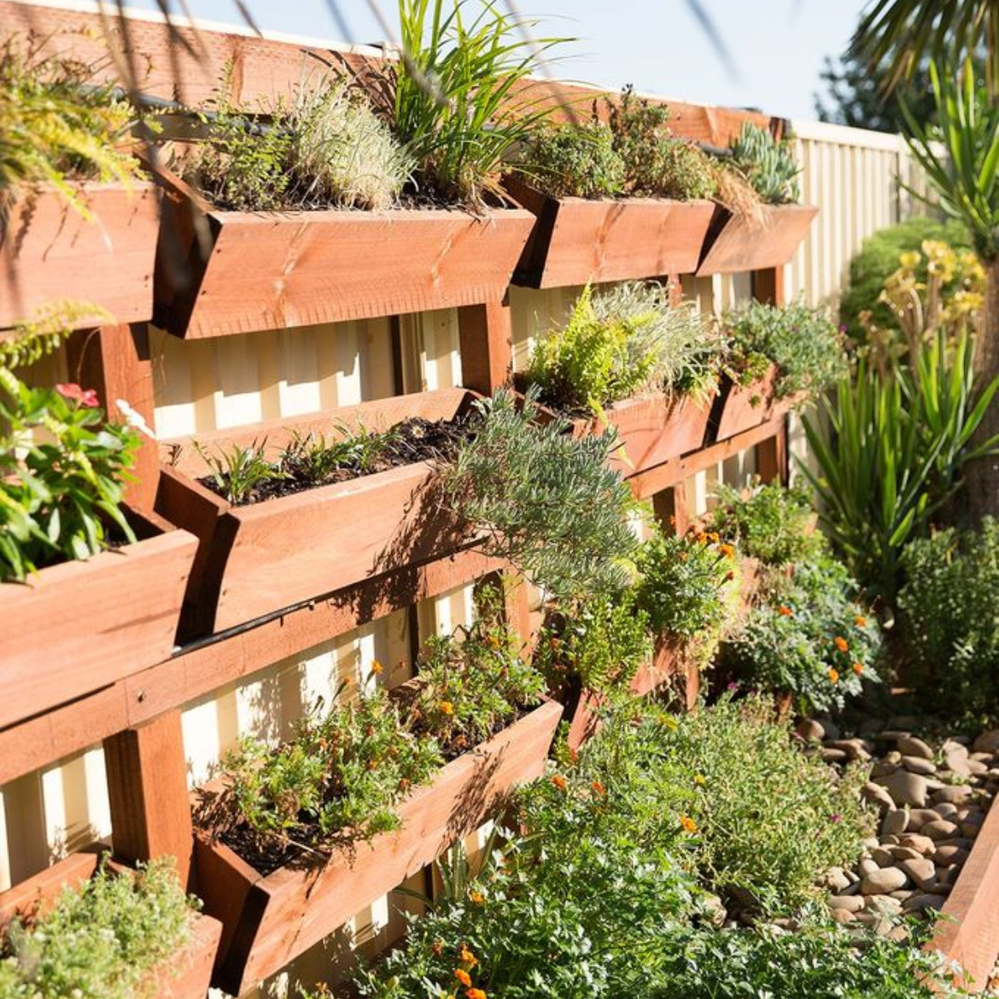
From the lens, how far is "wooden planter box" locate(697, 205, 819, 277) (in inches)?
177

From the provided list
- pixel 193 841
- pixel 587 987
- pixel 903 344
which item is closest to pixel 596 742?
pixel 587 987

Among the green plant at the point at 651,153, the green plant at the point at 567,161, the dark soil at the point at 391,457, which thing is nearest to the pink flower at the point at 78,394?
the dark soil at the point at 391,457

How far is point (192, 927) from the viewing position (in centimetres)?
222

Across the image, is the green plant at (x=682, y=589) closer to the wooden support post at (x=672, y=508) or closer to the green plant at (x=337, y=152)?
the wooden support post at (x=672, y=508)

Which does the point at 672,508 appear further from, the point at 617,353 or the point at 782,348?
the point at 617,353

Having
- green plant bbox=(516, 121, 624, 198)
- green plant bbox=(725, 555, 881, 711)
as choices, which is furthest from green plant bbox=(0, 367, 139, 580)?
green plant bbox=(725, 555, 881, 711)

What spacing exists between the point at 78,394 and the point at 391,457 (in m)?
0.95

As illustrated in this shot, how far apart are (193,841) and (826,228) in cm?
518

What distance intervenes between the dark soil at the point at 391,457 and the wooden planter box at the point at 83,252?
0.48 m

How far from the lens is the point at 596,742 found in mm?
3492

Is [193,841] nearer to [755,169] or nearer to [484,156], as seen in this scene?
[484,156]

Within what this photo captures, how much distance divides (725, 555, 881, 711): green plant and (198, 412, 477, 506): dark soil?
1912 millimetres

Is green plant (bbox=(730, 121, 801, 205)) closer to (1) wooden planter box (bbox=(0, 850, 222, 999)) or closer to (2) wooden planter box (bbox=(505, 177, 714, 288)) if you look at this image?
(2) wooden planter box (bbox=(505, 177, 714, 288))

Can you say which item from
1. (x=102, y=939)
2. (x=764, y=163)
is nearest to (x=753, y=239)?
(x=764, y=163)
